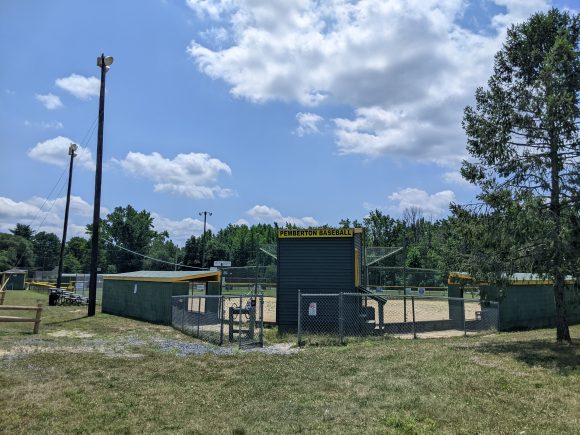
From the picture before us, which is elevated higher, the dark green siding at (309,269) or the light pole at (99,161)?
the light pole at (99,161)

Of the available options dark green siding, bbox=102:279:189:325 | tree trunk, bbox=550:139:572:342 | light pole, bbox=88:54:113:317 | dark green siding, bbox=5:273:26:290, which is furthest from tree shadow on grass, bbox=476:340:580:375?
dark green siding, bbox=5:273:26:290

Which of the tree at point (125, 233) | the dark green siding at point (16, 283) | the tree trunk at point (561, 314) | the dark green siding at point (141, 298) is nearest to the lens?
the tree trunk at point (561, 314)

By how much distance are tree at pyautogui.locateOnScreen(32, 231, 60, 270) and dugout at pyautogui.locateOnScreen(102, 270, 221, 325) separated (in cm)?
13322

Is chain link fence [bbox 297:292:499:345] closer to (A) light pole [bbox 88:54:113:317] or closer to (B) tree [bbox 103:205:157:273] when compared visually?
(A) light pole [bbox 88:54:113:317]

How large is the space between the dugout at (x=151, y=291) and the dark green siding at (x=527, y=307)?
1141 cm

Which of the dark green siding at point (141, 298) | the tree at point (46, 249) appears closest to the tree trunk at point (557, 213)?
the dark green siding at point (141, 298)

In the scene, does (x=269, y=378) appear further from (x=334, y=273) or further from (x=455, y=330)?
(x=455, y=330)

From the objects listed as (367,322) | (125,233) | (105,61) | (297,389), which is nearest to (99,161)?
(105,61)

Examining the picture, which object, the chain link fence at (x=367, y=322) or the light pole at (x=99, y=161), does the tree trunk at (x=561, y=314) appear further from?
the light pole at (x=99, y=161)

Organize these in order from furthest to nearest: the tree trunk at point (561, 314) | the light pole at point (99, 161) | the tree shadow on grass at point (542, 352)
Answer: the light pole at point (99, 161) → the tree trunk at point (561, 314) → the tree shadow on grass at point (542, 352)

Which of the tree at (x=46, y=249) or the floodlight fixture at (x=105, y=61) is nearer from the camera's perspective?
the floodlight fixture at (x=105, y=61)

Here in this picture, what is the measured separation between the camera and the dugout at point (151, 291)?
19.7m

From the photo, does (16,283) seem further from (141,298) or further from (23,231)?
(23,231)

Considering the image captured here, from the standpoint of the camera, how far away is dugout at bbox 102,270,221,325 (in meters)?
19.7
